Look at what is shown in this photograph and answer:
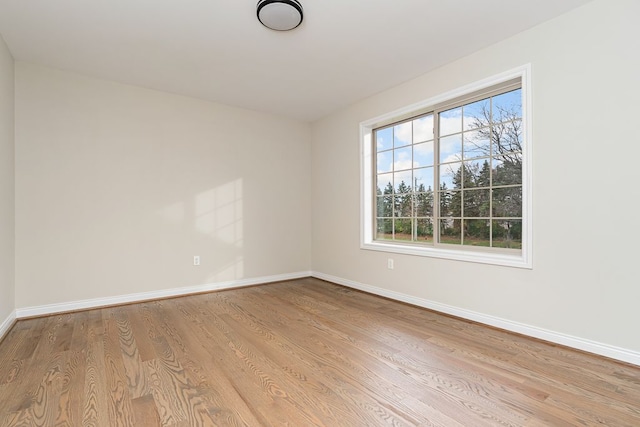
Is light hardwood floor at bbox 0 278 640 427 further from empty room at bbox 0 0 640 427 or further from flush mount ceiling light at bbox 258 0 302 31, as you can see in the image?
flush mount ceiling light at bbox 258 0 302 31

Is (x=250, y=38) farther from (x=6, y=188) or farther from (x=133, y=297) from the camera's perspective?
(x=133, y=297)

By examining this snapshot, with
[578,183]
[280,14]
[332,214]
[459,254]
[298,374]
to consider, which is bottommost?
[298,374]

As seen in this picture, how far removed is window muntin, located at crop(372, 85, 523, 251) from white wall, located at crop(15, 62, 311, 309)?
1.75 m

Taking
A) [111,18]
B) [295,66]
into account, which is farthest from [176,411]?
[295,66]

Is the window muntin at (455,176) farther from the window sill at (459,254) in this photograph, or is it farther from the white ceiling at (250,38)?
the white ceiling at (250,38)

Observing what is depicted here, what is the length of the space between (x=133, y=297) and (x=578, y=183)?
459 cm

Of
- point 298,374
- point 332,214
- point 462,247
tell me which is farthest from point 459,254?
point 332,214

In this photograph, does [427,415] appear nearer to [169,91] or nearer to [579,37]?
[579,37]

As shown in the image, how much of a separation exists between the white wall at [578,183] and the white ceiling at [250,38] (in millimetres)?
216

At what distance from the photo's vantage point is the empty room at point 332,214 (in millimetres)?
1915

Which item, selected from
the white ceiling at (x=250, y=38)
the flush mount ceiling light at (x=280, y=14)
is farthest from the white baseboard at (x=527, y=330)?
the flush mount ceiling light at (x=280, y=14)

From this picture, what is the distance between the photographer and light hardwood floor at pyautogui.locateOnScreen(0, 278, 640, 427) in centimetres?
162

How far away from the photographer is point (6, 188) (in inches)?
113

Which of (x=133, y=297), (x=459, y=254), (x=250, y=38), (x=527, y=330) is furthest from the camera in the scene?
(x=133, y=297)
